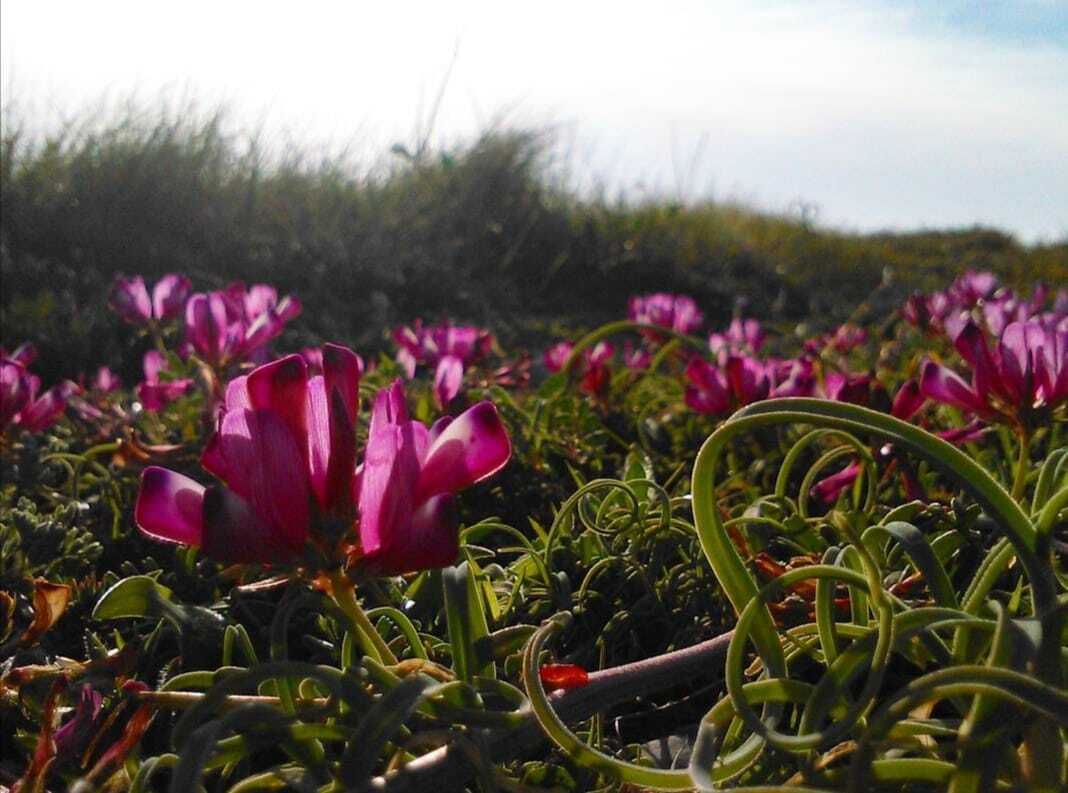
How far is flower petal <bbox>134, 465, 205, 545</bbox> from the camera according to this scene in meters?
0.77

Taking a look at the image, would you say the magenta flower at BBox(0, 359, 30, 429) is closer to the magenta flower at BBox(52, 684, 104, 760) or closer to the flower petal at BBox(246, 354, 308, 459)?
the magenta flower at BBox(52, 684, 104, 760)

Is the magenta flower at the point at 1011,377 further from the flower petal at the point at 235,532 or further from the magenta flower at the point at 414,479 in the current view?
the flower petal at the point at 235,532

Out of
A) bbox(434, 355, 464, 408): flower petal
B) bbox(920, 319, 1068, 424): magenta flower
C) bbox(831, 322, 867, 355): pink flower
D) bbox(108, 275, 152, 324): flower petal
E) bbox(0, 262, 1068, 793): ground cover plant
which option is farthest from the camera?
bbox(831, 322, 867, 355): pink flower

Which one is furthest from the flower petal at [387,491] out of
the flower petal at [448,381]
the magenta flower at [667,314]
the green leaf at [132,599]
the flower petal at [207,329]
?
the magenta flower at [667,314]

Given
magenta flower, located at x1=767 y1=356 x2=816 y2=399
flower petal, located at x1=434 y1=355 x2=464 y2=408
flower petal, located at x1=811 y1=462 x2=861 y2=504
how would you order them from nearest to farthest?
1. flower petal, located at x1=811 y1=462 x2=861 y2=504
2. magenta flower, located at x1=767 y1=356 x2=816 y2=399
3. flower petal, located at x1=434 y1=355 x2=464 y2=408

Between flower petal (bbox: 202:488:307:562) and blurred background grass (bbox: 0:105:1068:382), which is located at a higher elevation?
blurred background grass (bbox: 0:105:1068:382)

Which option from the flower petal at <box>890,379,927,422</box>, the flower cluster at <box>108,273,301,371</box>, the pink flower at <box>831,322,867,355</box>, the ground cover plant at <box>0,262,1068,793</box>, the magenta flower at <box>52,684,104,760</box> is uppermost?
the flower cluster at <box>108,273,301,371</box>

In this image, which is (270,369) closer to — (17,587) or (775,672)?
(775,672)

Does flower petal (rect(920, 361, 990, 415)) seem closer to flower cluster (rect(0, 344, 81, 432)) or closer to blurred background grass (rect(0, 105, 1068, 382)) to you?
flower cluster (rect(0, 344, 81, 432))

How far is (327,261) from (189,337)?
10.0 feet

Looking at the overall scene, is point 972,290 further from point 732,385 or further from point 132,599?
point 132,599

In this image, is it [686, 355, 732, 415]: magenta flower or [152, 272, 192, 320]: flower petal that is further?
[152, 272, 192, 320]: flower petal

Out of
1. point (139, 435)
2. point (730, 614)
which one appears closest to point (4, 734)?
point (730, 614)

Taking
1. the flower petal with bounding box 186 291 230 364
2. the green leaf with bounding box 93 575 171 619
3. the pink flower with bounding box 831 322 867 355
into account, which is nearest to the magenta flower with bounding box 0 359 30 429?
the flower petal with bounding box 186 291 230 364
